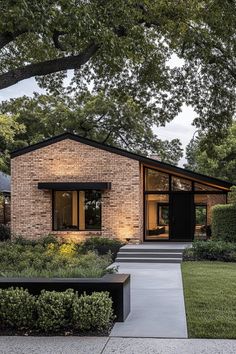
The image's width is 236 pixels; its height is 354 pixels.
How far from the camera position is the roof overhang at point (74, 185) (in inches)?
810

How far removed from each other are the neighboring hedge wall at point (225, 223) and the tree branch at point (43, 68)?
1152cm

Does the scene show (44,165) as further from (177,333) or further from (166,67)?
(177,333)

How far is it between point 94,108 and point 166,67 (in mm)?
20032

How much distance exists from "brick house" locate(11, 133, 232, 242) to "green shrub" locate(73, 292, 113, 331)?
13375 mm

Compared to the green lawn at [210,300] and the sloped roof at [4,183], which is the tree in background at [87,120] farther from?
the green lawn at [210,300]

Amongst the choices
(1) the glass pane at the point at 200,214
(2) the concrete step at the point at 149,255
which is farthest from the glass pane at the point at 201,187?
(2) the concrete step at the point at 149,255

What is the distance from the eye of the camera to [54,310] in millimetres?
6781

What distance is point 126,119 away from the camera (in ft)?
111

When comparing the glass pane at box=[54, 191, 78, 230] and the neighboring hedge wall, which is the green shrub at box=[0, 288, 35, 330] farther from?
the glass pane at box=[54, 191, 78, 230]

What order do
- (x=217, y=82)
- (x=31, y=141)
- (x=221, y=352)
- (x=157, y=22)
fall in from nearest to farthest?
(x=221, y=352) → (x=157, y=22) → (x=217, y=82) → (x=31, y=141)

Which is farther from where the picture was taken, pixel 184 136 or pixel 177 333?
pixel 184 136

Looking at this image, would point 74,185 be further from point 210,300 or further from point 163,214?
point 210,300

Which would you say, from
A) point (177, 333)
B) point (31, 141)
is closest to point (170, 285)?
point (177, 333)

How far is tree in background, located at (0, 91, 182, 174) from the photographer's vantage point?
110ft
